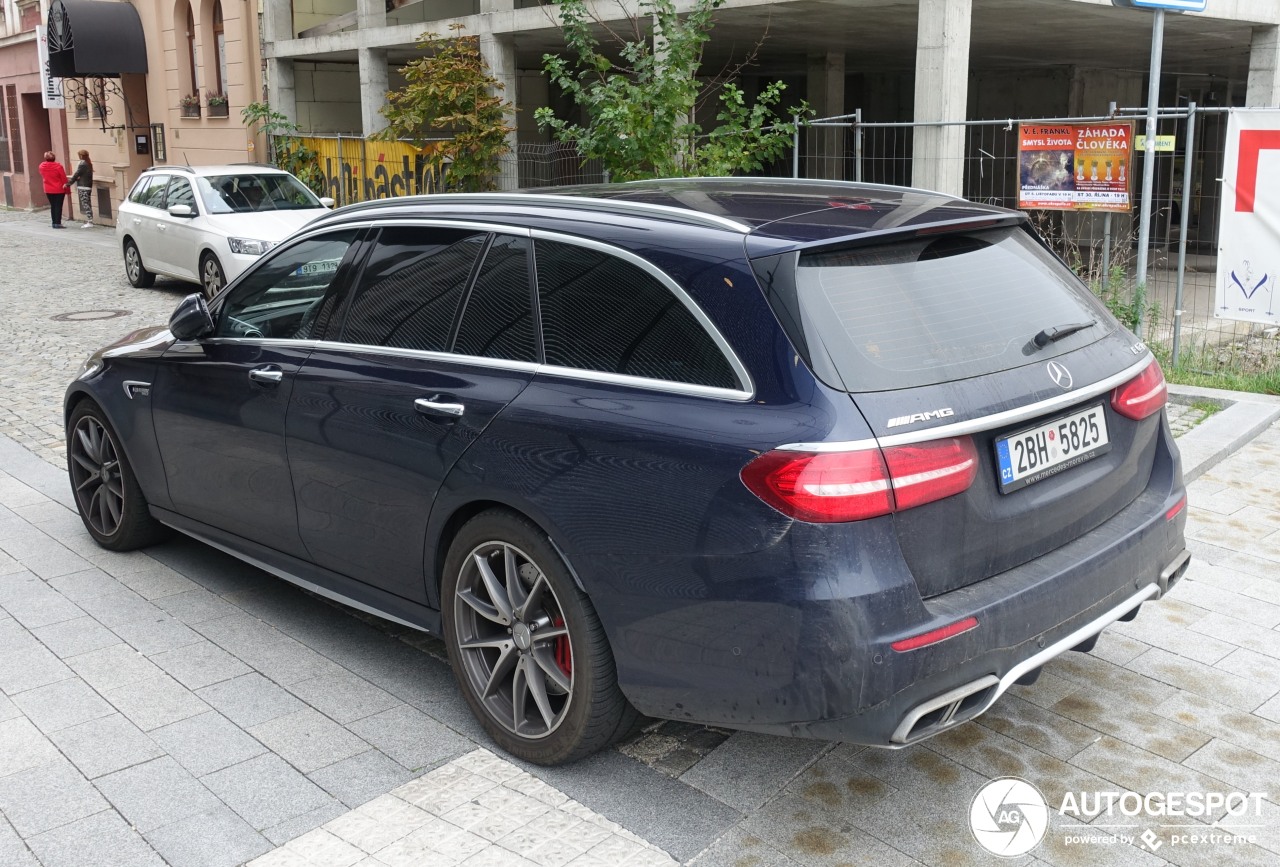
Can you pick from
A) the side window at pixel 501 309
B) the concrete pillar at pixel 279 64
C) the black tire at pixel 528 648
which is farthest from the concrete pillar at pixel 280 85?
the black tire at pixel 528 648

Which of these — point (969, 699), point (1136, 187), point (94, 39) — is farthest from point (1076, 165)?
point (94, 39)

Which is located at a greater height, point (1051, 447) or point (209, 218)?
point (209, 218)

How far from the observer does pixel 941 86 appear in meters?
12.2

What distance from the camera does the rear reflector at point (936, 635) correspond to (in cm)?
303

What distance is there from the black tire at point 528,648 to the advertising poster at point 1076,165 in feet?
25.2

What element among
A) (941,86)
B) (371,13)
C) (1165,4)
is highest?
(371,13)

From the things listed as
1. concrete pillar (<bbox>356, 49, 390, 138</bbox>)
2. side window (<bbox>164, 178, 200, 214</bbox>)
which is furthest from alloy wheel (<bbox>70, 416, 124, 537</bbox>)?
concrete pillar (<bbox>356, 49, 390, 138</bbox>)

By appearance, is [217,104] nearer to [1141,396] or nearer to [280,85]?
[280,85]

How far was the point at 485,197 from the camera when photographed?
4250 mm

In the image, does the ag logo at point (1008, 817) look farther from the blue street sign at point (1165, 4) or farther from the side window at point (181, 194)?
the side window at point (181, 194)

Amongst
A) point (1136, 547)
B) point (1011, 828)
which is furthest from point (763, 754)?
point (1136, 547)

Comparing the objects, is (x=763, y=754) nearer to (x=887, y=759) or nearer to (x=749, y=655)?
(x=887, y=759)

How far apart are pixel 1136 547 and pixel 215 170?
14139 millimetres

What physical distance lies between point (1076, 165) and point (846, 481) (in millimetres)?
8311
